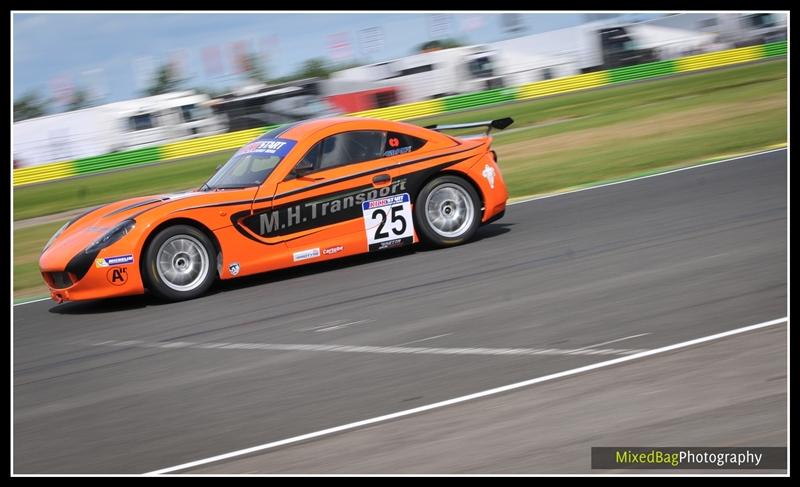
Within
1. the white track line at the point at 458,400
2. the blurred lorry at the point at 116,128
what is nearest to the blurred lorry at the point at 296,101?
the blurred lorry at the point at 116,128

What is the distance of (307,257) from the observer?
853 centimetres

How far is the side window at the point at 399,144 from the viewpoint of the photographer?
899cm

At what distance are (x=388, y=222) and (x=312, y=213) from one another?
0.81 meters

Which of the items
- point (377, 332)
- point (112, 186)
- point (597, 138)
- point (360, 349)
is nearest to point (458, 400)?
point (360, 349)

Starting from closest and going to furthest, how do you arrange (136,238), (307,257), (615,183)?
(136,238) → (307,257) → (615,183)

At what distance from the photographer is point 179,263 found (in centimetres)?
813

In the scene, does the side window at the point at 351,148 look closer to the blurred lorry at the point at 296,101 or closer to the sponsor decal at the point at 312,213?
the sponsor decal at the point at 312,213

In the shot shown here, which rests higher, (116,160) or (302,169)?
(116,160)

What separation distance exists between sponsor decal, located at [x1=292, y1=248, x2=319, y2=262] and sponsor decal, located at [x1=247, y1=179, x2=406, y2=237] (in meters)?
0.22

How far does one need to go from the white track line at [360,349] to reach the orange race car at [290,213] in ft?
3.69

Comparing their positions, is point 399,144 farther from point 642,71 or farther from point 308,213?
point 642,71
